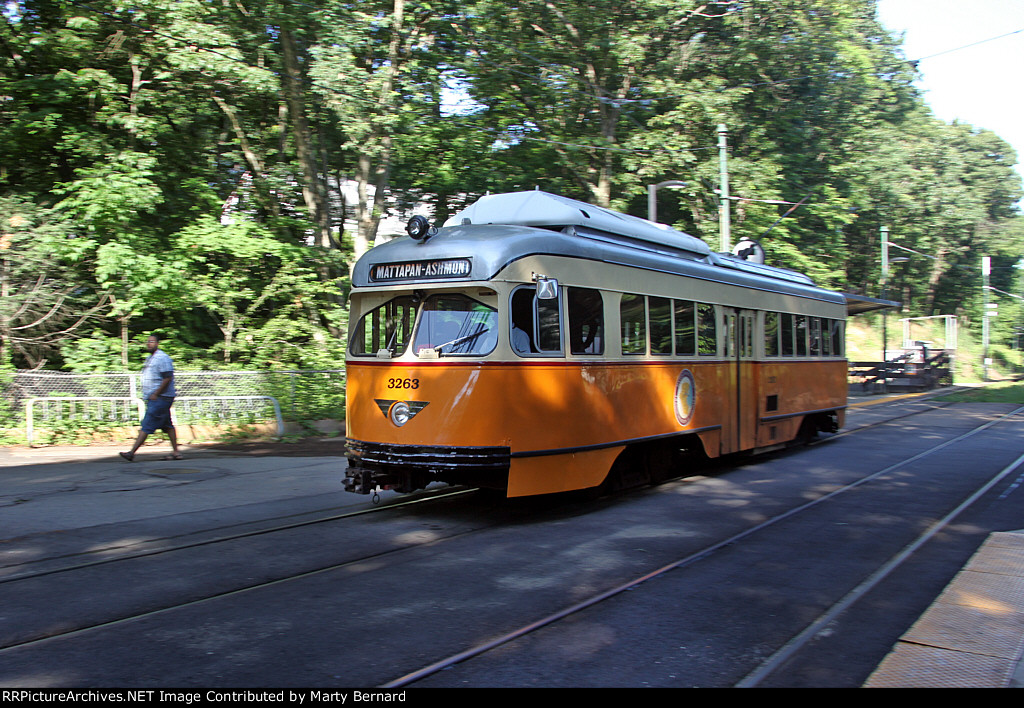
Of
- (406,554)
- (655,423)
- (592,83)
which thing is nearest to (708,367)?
(655,423)

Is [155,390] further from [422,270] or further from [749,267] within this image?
[749,267]

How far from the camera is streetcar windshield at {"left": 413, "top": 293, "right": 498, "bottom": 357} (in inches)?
320

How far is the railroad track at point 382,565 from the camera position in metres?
4.78

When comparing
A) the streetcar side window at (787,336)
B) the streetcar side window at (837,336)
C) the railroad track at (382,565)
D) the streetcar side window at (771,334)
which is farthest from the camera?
the streetcar side window at (837,336)

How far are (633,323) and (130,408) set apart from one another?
944cm

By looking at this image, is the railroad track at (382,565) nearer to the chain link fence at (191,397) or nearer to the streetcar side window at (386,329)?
the streetcar side window at (386,329)

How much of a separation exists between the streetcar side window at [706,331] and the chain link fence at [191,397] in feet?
26.3

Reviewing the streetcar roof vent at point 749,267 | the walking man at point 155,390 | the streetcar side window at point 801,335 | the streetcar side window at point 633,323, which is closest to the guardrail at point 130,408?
the walking man at point 155,390

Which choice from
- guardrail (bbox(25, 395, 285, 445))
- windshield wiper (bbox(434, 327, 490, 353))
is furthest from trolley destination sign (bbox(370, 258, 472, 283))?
guardrail (bbox(25, 395, 285, 445))

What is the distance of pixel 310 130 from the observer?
72.9 ft

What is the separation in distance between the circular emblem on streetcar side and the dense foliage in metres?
9.48

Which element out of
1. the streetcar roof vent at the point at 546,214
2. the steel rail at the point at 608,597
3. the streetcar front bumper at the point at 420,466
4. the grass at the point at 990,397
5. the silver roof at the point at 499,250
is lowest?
the steel rail at the point at 608,597

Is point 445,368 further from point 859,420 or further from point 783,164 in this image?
point 783,164

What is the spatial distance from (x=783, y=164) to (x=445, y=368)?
2537cm
